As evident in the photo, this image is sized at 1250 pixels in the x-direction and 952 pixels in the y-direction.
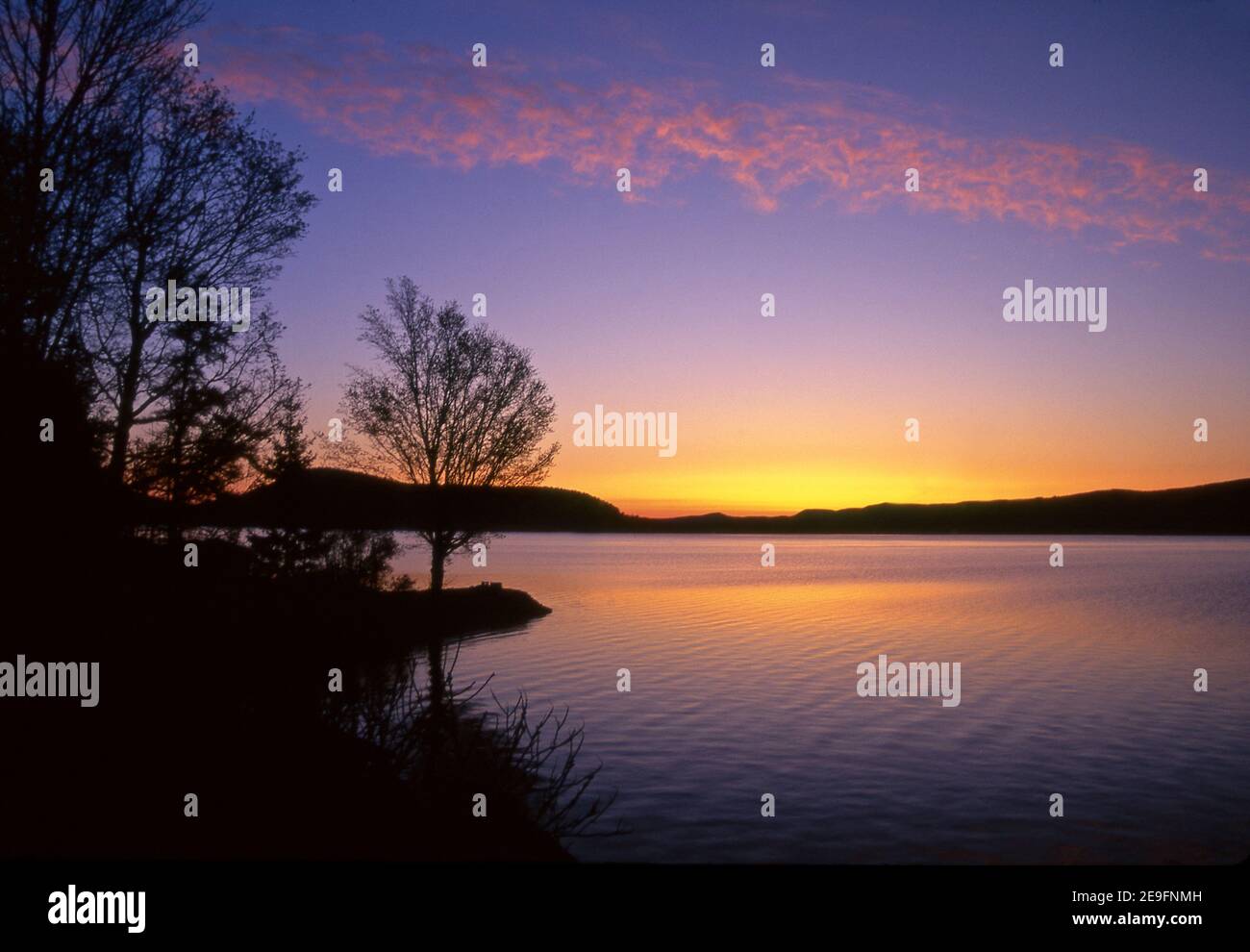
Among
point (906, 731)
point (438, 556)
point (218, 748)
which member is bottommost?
point (906, 731)

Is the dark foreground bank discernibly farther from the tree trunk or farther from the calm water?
the tree trunk

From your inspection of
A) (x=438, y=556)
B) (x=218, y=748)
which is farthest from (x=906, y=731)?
(x=438, y=556)

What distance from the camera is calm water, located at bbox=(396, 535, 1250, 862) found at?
51.4 feet

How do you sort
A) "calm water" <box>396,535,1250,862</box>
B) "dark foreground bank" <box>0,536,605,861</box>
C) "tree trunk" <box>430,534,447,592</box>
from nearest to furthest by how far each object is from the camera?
"dark foreground bank" <box>0,536,605,861</box>
"calm water" <box>396,535,1250,862</box>
"tree trunk" <box>430,534,447,592</box>

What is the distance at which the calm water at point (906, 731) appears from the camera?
15.7 meters

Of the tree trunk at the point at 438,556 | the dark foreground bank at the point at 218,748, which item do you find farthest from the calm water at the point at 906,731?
the dark foreground bank at the point at 218,748

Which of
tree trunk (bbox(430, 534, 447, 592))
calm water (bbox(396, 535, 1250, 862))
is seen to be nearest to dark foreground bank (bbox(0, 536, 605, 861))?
calm water (bbox(396, 535, 1250, 862))

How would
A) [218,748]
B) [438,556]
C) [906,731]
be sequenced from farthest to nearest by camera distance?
[438,556]
[906,731]
[218,748]

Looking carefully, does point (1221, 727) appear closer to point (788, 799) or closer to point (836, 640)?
point (788, 799)

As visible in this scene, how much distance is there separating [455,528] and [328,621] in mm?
30033

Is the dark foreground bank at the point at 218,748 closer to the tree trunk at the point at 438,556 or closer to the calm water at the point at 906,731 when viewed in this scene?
the calm water at the point at 906,731

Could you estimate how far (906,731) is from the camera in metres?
24.9

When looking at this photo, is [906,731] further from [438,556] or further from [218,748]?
[438,556]
